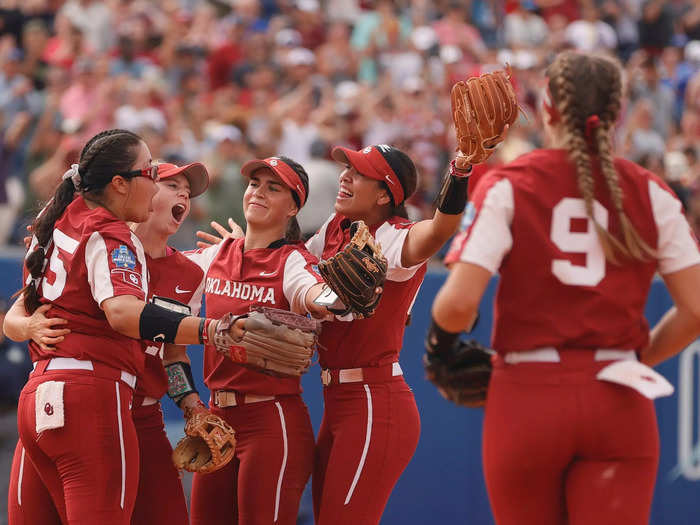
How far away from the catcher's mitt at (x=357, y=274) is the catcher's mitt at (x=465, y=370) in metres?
0.35

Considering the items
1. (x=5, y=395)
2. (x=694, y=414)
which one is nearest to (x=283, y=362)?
(x=5, y=395)

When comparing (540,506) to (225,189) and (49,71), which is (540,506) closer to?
(225,189)

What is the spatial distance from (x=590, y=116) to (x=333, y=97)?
8.65 m

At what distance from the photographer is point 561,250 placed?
3232 mm

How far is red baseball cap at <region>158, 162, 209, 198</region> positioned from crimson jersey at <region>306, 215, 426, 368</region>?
707 mm

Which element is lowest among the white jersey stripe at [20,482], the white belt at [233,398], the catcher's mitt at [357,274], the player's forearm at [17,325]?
the white jersey stripe at [20,482]

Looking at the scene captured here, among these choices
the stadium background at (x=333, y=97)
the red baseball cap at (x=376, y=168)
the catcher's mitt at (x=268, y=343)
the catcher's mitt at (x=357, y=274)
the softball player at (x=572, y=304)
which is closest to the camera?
the softball player at (x=572, y=304)

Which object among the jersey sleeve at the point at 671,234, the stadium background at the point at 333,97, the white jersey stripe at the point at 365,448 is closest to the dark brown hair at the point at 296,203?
the white jersey stripe at the point at 365,448

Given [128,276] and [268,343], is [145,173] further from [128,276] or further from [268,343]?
[268,343]

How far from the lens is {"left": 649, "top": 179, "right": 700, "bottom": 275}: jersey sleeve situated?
329 cm

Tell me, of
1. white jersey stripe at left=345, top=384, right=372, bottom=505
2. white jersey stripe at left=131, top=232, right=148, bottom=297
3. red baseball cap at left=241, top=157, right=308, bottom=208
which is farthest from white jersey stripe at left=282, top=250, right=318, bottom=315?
white jersey stripe at left=131, top=232, right=148, bottom=297

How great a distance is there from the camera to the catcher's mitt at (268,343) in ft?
12.6

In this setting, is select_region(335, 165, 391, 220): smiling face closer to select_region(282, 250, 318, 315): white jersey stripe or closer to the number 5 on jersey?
select_region(282, 250, 318, 315): white jersey stripe

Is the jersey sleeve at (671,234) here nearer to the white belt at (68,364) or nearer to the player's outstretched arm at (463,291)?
the player's outstretched arm at (463,291)
